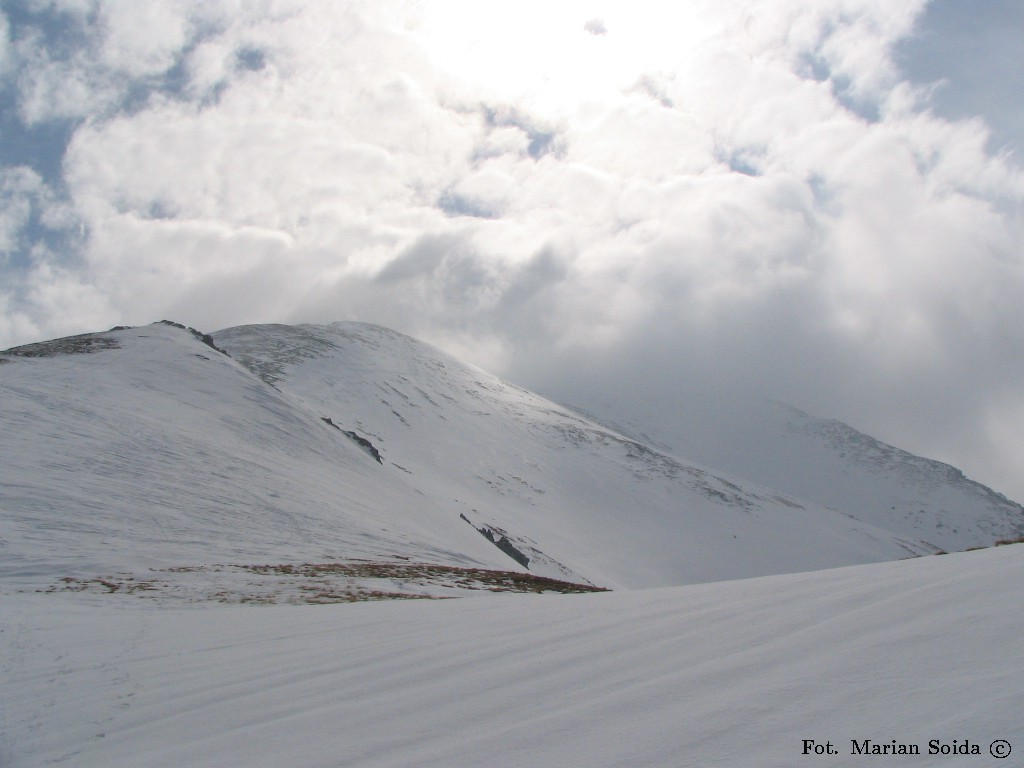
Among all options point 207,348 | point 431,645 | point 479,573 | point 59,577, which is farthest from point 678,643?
point 207,348

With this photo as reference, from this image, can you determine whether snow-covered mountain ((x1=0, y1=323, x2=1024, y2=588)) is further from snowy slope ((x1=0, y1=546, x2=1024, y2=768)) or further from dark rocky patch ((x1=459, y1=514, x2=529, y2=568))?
snowy slope ((x1=0, y1=546, x2=1024, y2=768))

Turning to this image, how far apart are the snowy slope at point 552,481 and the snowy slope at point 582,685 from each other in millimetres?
44227

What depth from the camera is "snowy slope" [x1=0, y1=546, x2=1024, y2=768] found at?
3965mm

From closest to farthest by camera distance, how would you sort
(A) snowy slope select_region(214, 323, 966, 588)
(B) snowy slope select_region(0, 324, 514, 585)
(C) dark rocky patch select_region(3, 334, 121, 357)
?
(B) snowy slope select_region(0, 324, 514, 585), (C) dark rocky patch select_region(3, 334, 121, 357), (A) snowy slope select_region(214, 323, 966, 588)

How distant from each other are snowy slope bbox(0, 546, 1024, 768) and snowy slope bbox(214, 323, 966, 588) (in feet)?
145

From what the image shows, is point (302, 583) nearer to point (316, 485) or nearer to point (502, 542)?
point (316, 485)

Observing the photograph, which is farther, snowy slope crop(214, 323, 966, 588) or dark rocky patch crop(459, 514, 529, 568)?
snowy slope crop(214, 323, 966, 588)

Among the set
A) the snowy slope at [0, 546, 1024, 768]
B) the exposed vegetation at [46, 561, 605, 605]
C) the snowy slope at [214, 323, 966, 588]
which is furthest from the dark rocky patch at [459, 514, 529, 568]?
the snowy slope at [0, 546, 1024, 768]

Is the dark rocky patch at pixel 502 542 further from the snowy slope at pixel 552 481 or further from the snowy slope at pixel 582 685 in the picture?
the snowy slope at pixel 582 685

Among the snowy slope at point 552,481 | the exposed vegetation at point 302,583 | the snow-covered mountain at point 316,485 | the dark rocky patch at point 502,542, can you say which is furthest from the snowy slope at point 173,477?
the snowy slope at point 552,481

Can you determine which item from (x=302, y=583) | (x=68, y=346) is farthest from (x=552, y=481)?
(x=302, y=583)

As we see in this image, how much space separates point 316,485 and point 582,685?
30091 mm

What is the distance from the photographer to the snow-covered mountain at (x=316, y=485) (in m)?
21.2

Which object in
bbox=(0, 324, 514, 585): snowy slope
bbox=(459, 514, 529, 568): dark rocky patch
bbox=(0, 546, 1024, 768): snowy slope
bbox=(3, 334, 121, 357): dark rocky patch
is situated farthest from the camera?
bbox=(459, 514, 529, 568): dark rocky patch
